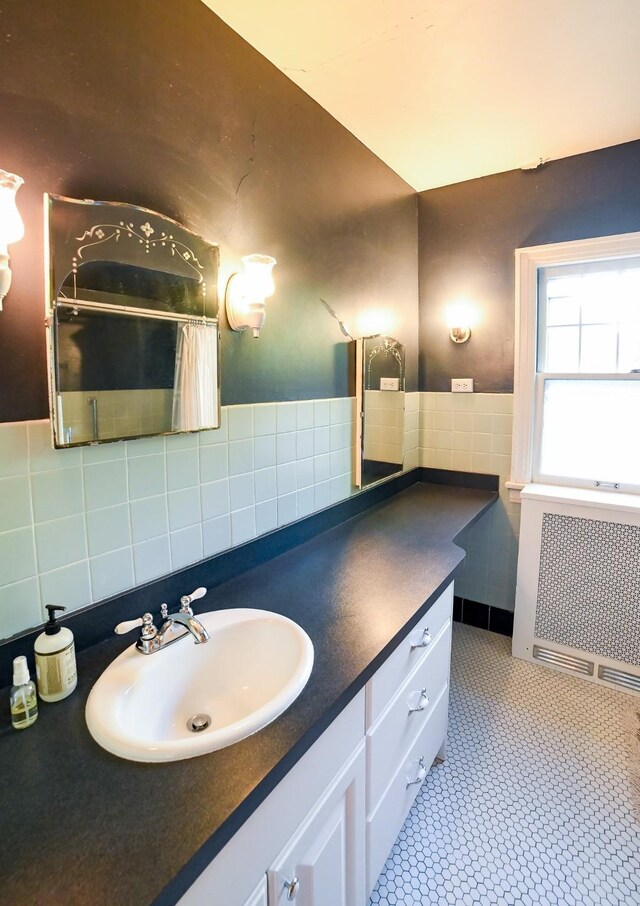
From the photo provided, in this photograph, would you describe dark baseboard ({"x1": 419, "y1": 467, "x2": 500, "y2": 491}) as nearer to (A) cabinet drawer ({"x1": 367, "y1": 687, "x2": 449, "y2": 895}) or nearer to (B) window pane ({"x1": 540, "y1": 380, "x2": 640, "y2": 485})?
(B) window pane ({"x1": 540, "y1": 380, "x2": 640, "y2": 485})

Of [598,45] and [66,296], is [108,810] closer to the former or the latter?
[66,296]

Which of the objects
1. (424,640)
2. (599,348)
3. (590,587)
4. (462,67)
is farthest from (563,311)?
(424,640)

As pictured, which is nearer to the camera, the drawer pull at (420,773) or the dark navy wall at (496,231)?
the drawer pull at (420,773)

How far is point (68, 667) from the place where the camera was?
92cm

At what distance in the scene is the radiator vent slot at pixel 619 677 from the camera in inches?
84.7

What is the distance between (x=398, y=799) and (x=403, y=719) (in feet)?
0.87

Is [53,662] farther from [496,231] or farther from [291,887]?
[496,231]

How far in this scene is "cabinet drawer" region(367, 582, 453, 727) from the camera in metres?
1.13

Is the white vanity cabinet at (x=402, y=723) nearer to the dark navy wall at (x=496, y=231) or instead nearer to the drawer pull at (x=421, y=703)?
the drawer pull at (x=421, y=703)

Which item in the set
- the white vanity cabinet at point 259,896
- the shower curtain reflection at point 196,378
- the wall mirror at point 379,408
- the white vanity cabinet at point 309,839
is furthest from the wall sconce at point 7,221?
the wall mirror at point 379,408

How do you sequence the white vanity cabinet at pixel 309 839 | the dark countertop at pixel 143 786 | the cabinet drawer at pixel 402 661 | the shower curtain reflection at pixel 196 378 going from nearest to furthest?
the dark countertop at pixel 143 786
the white vanity cabinet at pixel 309 839
the cabinet drawer at pixel 402 661
the shower curtain reflection at pixel 196 378

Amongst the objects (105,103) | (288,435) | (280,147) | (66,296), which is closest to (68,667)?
(66,296)

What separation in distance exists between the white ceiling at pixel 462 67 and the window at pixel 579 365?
1.75ft

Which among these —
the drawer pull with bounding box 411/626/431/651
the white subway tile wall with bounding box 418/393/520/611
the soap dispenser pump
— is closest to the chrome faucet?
the soap dispenser pump
